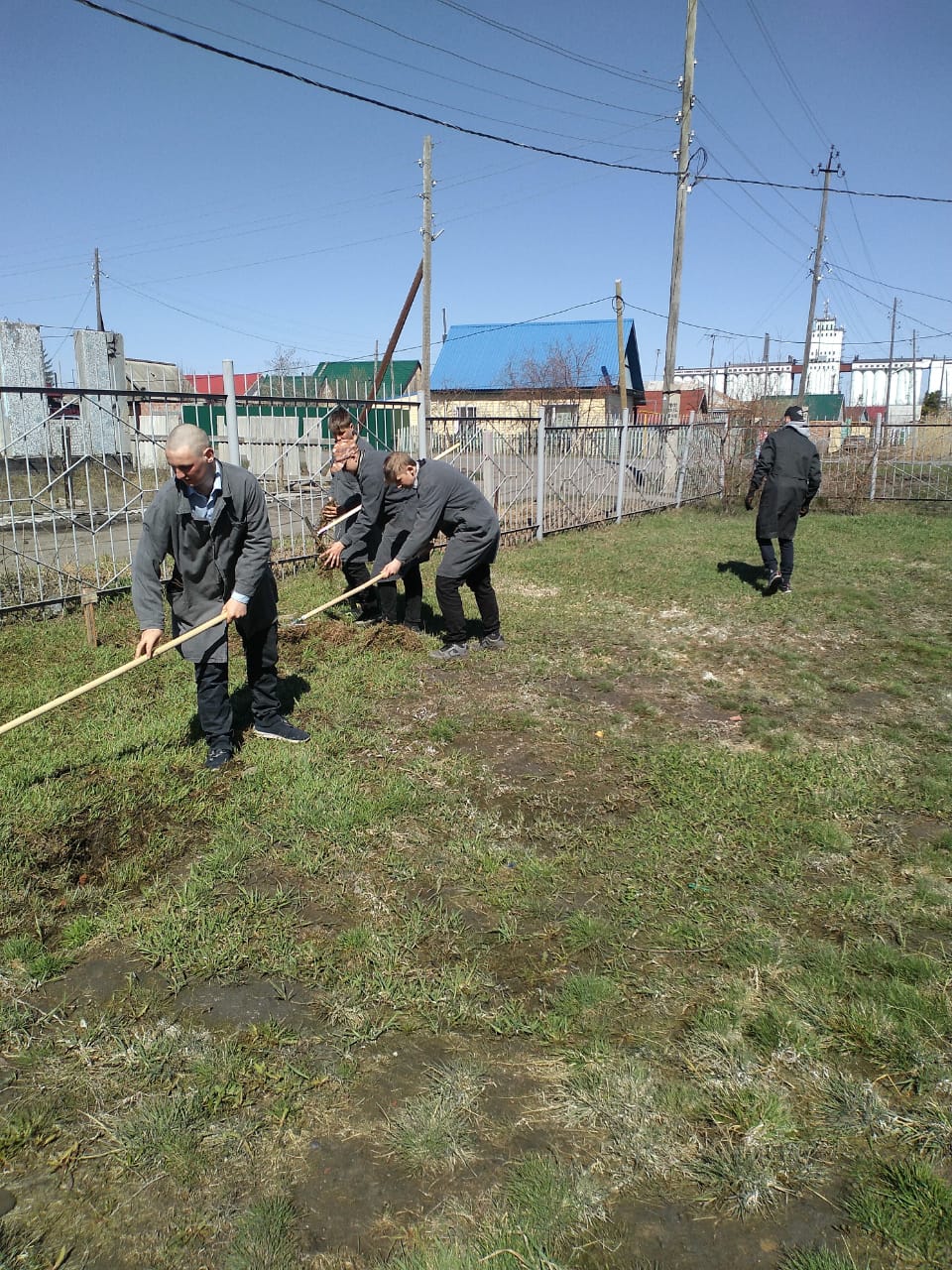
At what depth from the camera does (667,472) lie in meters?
16.0

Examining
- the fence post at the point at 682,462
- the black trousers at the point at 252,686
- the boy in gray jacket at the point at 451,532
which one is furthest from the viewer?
the fence post at the point at 682,462

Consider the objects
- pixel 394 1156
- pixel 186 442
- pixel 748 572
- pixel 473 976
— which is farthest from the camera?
pixel 748 572

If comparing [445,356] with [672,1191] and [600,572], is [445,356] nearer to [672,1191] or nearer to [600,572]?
[600,572]

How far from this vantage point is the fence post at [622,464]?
14.0 metres

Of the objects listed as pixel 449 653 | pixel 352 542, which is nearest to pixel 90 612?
pixel 352 542

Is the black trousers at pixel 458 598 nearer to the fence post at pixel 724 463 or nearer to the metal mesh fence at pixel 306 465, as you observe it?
the metal mesh fence at pixel 306 465

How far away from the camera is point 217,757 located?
4.47m

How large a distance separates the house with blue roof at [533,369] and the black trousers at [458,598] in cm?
2430

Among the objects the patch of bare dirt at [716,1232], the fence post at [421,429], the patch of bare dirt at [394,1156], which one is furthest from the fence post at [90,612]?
the patch of bare dirt at [716,1232]

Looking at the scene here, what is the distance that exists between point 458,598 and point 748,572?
16.0 feet

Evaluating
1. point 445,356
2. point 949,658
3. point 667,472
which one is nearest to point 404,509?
point 949,658

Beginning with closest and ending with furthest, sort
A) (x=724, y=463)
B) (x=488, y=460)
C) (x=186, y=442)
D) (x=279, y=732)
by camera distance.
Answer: (x=186, y=442) < (x=279, y=732) < (x=488, y=460) < (x=724, y=463)

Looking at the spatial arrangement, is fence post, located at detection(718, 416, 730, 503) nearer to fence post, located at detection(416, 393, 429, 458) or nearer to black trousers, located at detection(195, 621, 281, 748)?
fence post, located at detection(416, 393, 429, 458)

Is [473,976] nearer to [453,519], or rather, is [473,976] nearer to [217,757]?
[217,757]
